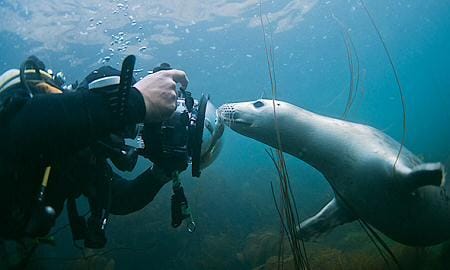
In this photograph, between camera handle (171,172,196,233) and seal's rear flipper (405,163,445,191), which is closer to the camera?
camera handle (171,172,196,233)

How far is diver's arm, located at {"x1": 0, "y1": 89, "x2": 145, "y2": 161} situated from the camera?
1549 mm

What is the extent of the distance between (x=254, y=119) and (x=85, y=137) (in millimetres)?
2895

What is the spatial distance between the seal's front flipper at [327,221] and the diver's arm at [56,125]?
3.53 m

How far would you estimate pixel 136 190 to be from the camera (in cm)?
333

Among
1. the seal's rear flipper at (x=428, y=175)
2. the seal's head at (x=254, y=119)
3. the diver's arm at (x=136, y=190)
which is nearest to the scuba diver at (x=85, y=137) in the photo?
the diver's arm at (x=136, y=190)

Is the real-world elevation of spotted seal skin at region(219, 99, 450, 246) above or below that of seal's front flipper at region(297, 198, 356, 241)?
above

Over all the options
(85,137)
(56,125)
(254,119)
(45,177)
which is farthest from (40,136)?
(254,119)

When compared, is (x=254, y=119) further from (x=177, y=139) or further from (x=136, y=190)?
(x=177, y=139)

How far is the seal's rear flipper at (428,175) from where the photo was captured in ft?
10.00

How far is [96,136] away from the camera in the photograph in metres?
1.71

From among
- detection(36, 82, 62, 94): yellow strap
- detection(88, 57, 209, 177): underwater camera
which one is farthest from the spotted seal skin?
detection(36, 82, 62, 94): yellow strap

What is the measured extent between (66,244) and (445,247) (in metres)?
10.0

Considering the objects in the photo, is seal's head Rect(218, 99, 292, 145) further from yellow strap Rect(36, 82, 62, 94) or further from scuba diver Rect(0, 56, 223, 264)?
yellow strap Rect(36, 82, 62, 94)

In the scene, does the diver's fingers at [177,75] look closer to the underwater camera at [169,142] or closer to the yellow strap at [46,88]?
the underwater camera at [169,142]
